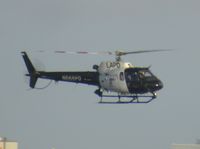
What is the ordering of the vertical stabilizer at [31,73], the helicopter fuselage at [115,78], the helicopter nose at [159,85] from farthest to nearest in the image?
1. the vertical stabilizer at [31,73]
2. the helicopter fuselage at [115,78]
3. the helicopter nose at [159,85]

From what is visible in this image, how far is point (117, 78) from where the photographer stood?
106 metres

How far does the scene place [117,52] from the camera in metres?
108

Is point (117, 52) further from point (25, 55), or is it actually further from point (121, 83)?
point (25, 55)

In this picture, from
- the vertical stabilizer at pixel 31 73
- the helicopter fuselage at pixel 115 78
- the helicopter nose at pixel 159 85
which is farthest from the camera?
the vertical stabilizer at pixel 31 73

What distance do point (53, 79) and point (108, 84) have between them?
6051mm

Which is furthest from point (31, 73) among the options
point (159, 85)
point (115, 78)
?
point (159, 85)

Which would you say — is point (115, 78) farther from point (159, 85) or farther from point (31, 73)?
point (31, 73)

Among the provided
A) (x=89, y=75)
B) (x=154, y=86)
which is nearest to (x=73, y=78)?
(x=89, y=75)

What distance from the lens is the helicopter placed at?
→ 343 feet

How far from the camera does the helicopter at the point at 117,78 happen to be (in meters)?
104

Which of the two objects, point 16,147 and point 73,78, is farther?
point 16,147

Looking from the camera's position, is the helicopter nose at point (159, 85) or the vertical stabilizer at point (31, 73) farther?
the vertical stabilizer at point (31, 73)

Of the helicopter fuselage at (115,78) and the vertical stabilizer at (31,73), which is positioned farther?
the vertical stabilizer at (31,73)

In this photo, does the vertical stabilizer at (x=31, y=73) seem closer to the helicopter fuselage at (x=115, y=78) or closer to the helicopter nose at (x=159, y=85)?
the helicopter fuselage at (x=115, y=78)
